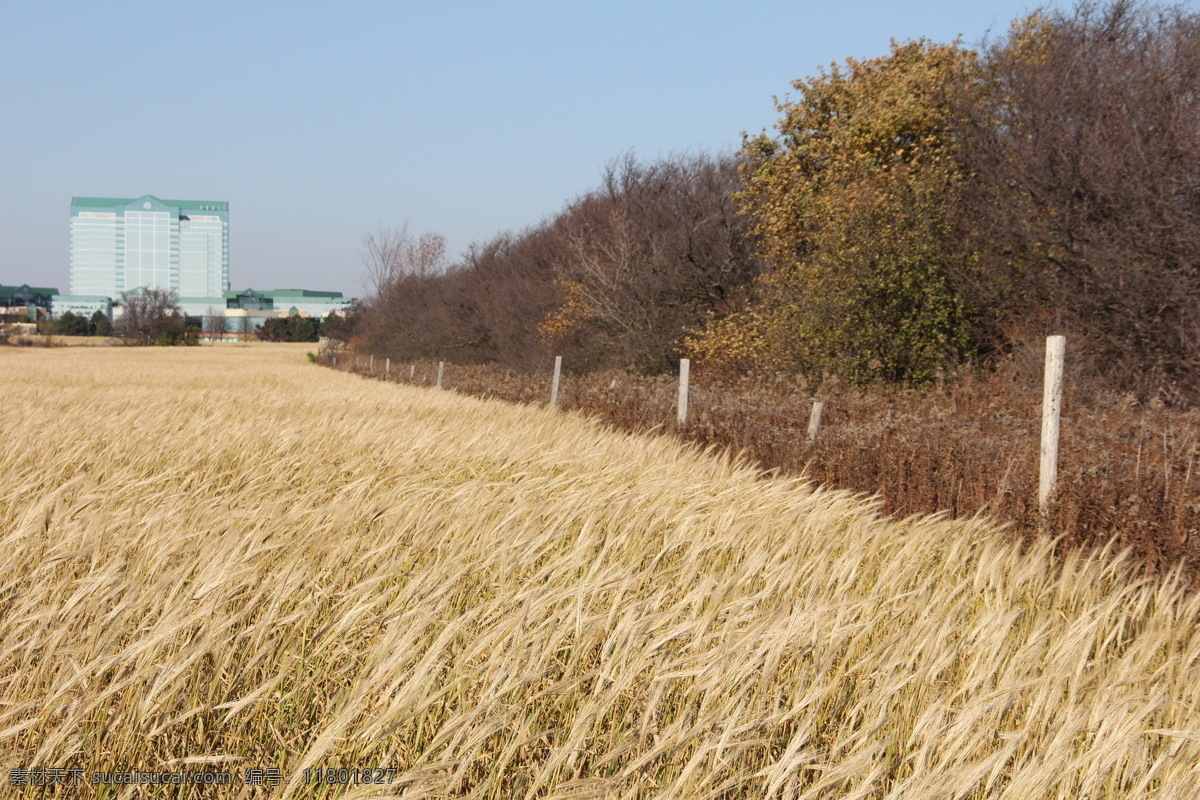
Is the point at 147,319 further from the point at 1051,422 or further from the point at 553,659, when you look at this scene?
the point at 553,659

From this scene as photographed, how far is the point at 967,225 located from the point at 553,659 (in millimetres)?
15144

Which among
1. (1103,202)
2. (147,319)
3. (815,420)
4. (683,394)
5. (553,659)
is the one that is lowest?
(553,659)

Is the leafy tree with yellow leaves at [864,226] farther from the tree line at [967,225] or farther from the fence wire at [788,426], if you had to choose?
the fence wire at [788,426]

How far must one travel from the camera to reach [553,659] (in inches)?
96.7

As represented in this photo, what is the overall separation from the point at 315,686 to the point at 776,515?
245 centimetres

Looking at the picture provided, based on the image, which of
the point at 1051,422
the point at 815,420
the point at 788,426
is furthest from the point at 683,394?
the point at 1051,422

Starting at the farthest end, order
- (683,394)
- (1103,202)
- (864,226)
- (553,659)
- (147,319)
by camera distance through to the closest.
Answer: (147,319), (864,226), (1103,202), (683,394), (553,659)

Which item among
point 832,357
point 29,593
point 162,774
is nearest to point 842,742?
point 162,774

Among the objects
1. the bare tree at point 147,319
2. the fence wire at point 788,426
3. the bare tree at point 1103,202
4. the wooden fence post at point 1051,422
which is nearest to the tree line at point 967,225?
the bare tree at point 1103,202

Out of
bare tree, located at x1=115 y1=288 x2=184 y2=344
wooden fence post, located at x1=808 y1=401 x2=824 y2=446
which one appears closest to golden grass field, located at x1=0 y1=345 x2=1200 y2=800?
wooden fence post, located at x1=808 y1=401 x2=824 y2=446

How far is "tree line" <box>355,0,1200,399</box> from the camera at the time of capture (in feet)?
41.2

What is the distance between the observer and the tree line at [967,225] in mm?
12570

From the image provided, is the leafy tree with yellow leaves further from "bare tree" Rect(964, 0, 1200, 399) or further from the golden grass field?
the golden grass field

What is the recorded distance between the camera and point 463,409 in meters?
12.3
